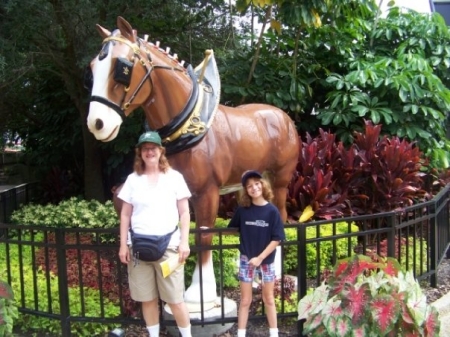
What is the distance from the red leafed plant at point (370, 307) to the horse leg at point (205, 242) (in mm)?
895

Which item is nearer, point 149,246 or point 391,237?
point 149,246

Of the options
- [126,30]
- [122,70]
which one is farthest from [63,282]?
[126,30]

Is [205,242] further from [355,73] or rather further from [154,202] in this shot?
[355,73]

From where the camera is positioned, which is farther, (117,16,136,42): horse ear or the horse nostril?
(117,16,136,42): horse ear

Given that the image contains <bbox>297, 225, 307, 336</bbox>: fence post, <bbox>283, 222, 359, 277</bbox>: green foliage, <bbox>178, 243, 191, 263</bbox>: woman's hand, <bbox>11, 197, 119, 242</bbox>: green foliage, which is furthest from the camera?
<bbox>11, 197, 119, 242</bbox>: green foliage

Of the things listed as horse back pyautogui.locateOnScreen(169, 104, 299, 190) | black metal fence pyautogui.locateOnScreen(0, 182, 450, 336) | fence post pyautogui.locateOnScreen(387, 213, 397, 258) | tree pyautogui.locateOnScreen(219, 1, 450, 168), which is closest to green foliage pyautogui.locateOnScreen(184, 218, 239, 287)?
black metal fence pyautogui.locateOnScreen(0, 182, 450, 336)

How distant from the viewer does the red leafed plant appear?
3.13m

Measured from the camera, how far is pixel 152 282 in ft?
11.3

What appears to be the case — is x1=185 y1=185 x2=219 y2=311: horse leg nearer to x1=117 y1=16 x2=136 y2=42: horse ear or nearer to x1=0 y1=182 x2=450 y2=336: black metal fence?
x1=0 y1=182 x2=450 y2=336: black metal fence

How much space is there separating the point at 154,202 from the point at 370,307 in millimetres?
1484

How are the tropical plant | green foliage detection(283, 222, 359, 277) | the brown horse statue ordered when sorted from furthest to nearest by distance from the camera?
the tropical plant < green foliage detection(283, 222, 359, 277) < the brown horse statue

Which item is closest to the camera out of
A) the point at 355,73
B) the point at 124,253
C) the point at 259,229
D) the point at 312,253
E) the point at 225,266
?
the point at 124,253

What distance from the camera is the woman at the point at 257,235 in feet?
11.3

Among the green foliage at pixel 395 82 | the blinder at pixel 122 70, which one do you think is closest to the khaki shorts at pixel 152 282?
the blinder at pixel 122 70
